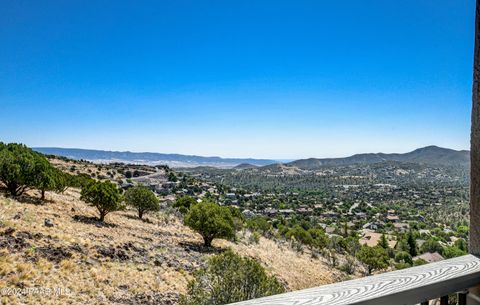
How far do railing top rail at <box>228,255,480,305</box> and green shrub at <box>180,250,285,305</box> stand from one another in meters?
6.69

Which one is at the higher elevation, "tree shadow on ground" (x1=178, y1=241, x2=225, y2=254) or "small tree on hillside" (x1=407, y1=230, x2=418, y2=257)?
"tree shadow on ground" (x1=178, y1=241, x2=225, y2=254)

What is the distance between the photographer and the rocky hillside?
27.4ft

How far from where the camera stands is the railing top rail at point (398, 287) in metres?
0.84

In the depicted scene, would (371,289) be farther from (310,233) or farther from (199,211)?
(310,233)

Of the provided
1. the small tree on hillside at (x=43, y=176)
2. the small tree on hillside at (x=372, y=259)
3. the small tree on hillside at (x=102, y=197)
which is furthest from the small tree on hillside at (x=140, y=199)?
the small tree on hillside at (x=372, y=259)

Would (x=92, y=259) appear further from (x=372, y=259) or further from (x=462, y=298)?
(x=372, y=259)

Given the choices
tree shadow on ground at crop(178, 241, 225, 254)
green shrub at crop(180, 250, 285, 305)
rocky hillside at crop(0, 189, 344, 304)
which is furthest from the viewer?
tree shadow on ground at crop(178, 241, 225, 254)

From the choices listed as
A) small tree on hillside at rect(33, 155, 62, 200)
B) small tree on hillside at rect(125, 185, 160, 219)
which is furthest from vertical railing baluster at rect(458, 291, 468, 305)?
small tree on hillside at rect(125, 185, 160, 219)

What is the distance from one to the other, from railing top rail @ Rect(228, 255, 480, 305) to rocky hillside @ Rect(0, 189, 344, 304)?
873 cm

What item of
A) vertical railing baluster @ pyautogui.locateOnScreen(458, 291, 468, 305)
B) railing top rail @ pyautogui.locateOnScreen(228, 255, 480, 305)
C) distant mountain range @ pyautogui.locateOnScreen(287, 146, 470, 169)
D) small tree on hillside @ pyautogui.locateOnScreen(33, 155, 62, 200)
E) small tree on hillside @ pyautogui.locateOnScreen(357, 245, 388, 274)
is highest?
distant mountain range @ pyautogui.locateOnScreen(287, 146, 470, 169)

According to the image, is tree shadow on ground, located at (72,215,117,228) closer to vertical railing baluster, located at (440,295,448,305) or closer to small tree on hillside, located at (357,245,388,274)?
vertical railing baluster, located at (440,295,448,305)

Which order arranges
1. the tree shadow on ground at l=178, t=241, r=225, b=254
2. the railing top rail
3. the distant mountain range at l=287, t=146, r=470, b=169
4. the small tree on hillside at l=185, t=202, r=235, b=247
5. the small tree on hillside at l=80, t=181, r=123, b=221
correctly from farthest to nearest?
1. the distant mountain range at l=287, t=146, r=470, b=169
2. the small tree on hillside at l=185, t=202, r=235, b=247
3. the small tree on hillside at l=80, t=181, r=123, b=221
4. the tree shadow on ground at l=178, t=241, r=225, b=254
5. the railing top rail

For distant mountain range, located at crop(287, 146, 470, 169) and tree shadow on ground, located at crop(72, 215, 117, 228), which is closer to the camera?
tree shadow on ground, located at crop(72, 215, 117, 228)

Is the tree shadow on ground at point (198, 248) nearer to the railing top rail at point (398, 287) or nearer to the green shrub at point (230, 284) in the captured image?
the green shrub at point (230, 284)
